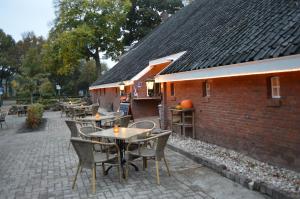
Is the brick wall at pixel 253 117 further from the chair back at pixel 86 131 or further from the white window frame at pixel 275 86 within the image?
the chair back at pixel 86 131

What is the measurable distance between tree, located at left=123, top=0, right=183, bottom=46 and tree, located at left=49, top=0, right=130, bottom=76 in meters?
1.31

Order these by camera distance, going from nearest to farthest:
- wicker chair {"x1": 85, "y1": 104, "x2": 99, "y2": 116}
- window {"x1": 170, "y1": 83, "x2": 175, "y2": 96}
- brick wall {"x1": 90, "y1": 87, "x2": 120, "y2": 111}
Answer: window {"x1": 170, "y1": 83, "x2": 175, "y2": 96}
wicker chair {"x1": 85, "y1": 104, "x2": 99, "y2": 116}
brick wall {"x1": 90, "y1": 87, "x2": 120, "y2": 111}

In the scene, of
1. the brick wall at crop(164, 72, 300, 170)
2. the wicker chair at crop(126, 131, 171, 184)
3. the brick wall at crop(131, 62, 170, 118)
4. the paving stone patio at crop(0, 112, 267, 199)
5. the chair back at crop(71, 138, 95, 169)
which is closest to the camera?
the paving stone patio at crop(0, 112, 267, 199)

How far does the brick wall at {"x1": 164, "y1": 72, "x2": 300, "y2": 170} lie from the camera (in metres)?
6.22

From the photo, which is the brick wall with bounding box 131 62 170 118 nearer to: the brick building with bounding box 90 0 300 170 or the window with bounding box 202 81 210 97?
the brick building with bounding box 90 0 300 170

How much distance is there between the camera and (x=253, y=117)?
292 inches

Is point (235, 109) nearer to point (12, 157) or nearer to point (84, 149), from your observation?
point (84, 149)

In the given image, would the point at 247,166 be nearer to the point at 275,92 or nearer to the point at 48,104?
the point at 275,92

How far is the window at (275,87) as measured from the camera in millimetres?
6664

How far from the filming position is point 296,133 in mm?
6133

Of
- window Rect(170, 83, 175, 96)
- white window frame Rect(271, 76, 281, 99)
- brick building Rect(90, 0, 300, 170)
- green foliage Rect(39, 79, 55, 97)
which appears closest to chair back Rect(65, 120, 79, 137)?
brick building Rect(90, 0, 300, 170)

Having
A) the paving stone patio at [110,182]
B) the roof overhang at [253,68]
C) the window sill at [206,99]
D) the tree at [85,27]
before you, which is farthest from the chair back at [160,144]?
the tree at [85,27]

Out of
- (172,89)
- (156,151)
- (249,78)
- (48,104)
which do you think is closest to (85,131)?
(156,151)

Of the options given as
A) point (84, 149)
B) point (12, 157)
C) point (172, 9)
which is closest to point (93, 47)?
point (172, 9)
